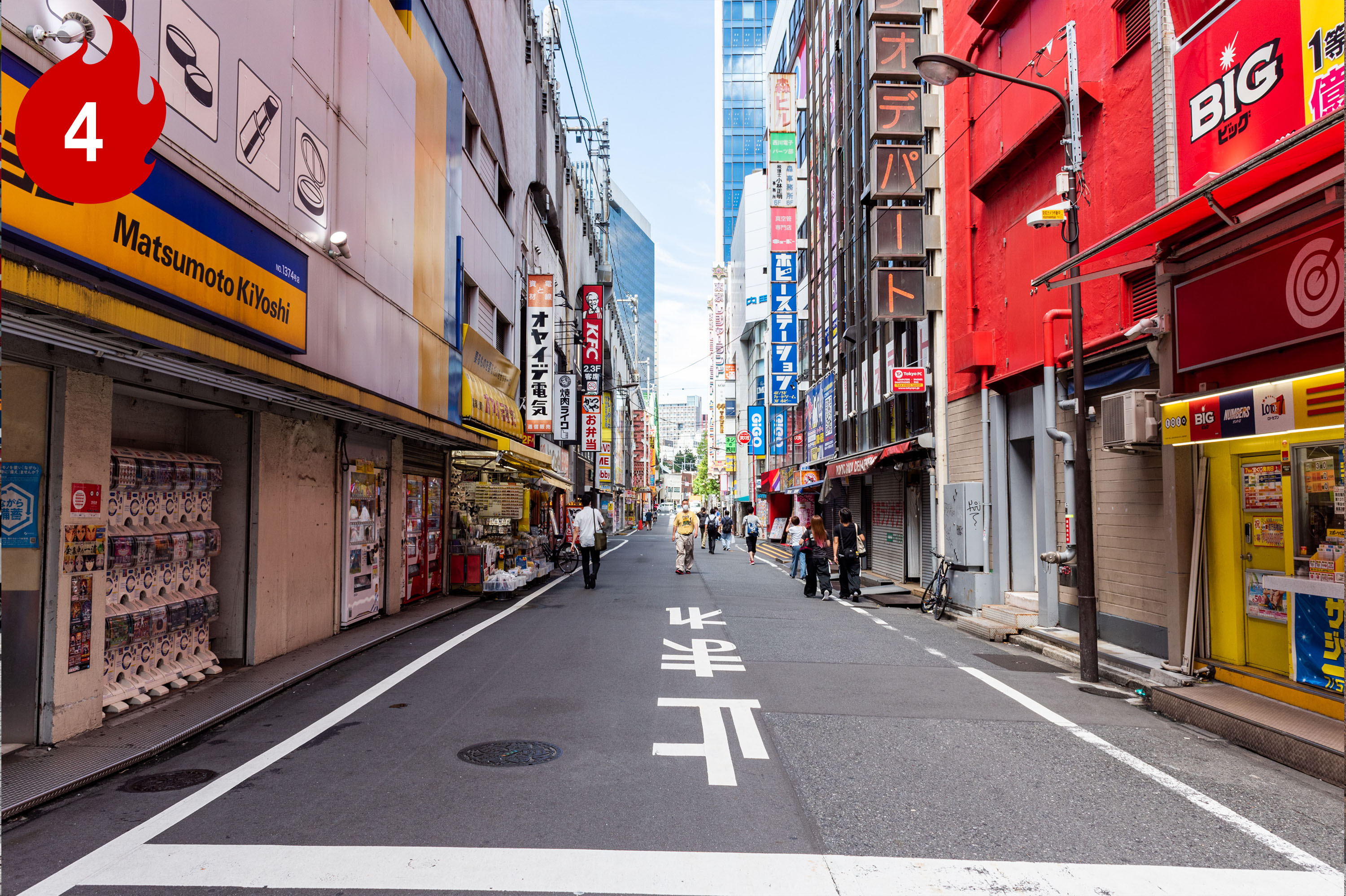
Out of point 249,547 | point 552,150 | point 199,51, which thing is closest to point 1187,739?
point 249,547

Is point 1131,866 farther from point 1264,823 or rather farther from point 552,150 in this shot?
point 552,150

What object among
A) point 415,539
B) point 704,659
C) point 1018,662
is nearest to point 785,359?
point 415,539

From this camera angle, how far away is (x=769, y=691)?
784cm

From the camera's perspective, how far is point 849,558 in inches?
648

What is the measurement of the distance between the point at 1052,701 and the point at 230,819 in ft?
23.2

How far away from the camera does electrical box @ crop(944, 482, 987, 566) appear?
1469 cm

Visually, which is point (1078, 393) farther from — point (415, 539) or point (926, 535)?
point (415, 539)

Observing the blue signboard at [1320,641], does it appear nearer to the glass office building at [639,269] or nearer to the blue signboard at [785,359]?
the blue signboard at [785,359]

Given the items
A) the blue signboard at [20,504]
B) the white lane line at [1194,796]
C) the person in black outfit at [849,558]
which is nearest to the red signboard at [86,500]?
the blue signboard at [20,504]

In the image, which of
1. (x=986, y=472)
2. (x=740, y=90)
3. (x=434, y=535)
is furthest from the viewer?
(x=740, y=90)

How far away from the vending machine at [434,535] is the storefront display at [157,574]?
22.4ft

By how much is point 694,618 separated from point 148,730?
26.3 feet

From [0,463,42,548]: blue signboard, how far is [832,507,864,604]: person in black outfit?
13.3m

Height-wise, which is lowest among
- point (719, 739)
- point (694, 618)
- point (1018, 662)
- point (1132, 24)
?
point (1018, 662)
